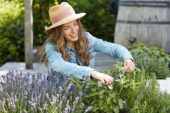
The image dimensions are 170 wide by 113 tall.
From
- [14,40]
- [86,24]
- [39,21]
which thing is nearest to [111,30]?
[86,24]

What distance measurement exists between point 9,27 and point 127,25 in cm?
239

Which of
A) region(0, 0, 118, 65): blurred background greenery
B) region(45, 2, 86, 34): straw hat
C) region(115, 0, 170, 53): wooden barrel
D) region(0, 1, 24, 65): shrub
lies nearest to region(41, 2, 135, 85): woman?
region(45, 2, 86, 34): straw hat

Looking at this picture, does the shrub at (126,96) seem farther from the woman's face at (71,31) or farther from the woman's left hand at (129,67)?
the woman's face at (71,31)

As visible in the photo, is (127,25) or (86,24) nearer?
(127,25)

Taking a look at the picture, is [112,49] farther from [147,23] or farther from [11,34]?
[11,34]

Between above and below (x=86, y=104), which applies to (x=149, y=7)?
above

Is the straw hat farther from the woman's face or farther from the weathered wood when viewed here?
the weathered wood

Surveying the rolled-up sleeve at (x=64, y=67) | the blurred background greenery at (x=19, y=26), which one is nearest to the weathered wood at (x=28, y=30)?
the blurred background greenery at (x=19, y=26)

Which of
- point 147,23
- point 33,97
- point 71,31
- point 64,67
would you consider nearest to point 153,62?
point 147,23

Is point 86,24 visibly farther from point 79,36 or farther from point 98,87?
point 98,87

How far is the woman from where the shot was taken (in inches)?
90.4

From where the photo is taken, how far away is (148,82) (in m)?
2.34

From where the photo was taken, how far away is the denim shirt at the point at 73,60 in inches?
84.4

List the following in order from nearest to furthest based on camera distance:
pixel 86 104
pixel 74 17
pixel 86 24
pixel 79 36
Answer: pixel 86 104 → pixel 74 17 → pixel 79 36 → pixel 86 24
